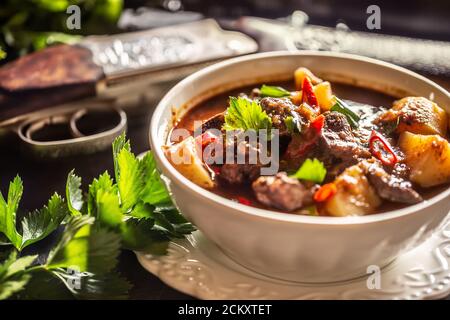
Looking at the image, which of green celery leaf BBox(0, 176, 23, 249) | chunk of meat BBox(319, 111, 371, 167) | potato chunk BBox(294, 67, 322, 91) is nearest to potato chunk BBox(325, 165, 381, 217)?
chunk of meat BBox(319, 111, 371, 167)

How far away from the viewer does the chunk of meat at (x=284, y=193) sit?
224cm

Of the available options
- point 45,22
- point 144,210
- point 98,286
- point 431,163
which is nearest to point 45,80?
point 45,22

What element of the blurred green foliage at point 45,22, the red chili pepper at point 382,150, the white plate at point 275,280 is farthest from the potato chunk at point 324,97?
the blurred green foliage at point 45,22

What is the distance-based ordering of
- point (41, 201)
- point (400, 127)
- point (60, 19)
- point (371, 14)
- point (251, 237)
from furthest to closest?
point (371, 14) < point (60, 19) < point (41, 201) < point (400, 127) < point (251, 237)

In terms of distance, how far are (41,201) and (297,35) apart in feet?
6.96

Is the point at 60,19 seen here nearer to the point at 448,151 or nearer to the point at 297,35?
the point at 297,35

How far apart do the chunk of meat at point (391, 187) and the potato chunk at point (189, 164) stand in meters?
0.57

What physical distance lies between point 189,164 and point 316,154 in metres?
0.46

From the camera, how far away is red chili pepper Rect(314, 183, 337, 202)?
2256 mm

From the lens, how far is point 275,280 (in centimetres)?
237

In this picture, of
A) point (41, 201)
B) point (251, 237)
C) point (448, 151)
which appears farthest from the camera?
point (41, 201)

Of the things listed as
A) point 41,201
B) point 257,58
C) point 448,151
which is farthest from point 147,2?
point 448,151

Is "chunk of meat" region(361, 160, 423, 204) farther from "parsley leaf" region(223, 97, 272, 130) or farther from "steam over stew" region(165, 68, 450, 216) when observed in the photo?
"parsley leaf" region(223, 97, 272, 130)

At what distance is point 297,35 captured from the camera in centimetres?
436
